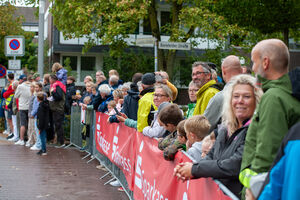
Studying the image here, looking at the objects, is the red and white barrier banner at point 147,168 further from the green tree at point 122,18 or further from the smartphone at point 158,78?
the green tree at point 122,18

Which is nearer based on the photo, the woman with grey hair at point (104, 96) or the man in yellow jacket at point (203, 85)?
the man in yellow jacket at point (203, 85)

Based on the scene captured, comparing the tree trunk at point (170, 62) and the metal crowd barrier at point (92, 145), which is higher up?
the tree trunk at point (170, 62)

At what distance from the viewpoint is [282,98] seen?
A: 2.89 metres

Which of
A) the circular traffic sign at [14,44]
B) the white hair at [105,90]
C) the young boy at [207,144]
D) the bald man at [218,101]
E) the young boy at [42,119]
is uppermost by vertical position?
the circular traffic sign at [14,44]

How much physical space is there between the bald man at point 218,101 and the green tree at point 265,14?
13.9 metres

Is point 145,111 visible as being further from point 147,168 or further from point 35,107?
point 35,107

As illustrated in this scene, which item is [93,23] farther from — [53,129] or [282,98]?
[282,98]

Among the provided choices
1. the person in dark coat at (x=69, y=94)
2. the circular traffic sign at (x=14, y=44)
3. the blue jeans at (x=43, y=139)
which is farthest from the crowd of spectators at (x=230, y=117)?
the circular traffic sign at (x=14, y=44)

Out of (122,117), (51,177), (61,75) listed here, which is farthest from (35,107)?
(122,117)

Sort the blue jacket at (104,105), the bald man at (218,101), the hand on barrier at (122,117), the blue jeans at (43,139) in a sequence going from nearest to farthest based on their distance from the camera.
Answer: the bald man at (218,101) < the hand on barrier at (122,117) < the blue jacket at (104,105) < the blue jeans at (43,139)

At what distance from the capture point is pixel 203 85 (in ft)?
19.6

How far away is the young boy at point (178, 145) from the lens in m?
4.75

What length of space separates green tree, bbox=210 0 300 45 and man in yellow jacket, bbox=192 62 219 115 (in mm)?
13247

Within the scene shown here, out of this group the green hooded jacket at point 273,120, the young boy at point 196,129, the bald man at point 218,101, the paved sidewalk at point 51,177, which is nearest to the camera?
the green hooded jacket at point 273,120
